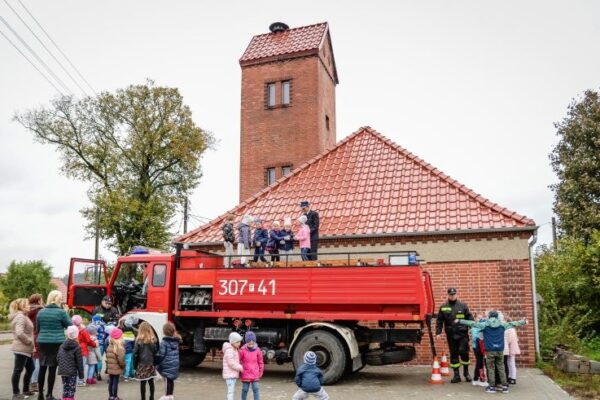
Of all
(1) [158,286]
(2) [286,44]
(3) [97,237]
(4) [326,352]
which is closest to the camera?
(4) [326,352]

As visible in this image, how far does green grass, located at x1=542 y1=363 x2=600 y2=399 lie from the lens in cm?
1003

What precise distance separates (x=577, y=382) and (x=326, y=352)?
16.6 feet

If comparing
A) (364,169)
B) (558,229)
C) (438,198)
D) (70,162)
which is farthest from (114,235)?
(558,229)

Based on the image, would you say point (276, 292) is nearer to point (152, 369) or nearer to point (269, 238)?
point (269, 238)

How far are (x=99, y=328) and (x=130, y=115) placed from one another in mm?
24570

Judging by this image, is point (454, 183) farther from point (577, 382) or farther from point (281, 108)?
point (281, 108)

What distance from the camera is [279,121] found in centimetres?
2383

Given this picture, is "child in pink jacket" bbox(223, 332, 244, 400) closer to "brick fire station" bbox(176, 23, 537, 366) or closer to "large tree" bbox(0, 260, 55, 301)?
"brick fire station" bbox(176, 23, 537, 366)

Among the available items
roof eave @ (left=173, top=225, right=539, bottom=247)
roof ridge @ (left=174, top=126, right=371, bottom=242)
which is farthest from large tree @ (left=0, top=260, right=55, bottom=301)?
roof eave @ (left=173, top=225, right=539, bottom=247)

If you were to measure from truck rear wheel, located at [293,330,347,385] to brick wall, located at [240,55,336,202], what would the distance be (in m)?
12.6

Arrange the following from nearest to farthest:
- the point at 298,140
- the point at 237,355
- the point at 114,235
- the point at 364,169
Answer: the point at 237,355, the point at 364,169, the point at 298,140, the point at 114,235

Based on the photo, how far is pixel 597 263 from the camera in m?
16.5

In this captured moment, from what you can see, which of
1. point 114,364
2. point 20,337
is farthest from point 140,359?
point 20,337

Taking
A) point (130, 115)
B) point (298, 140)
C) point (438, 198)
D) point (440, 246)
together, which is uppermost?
point (130, 115)
